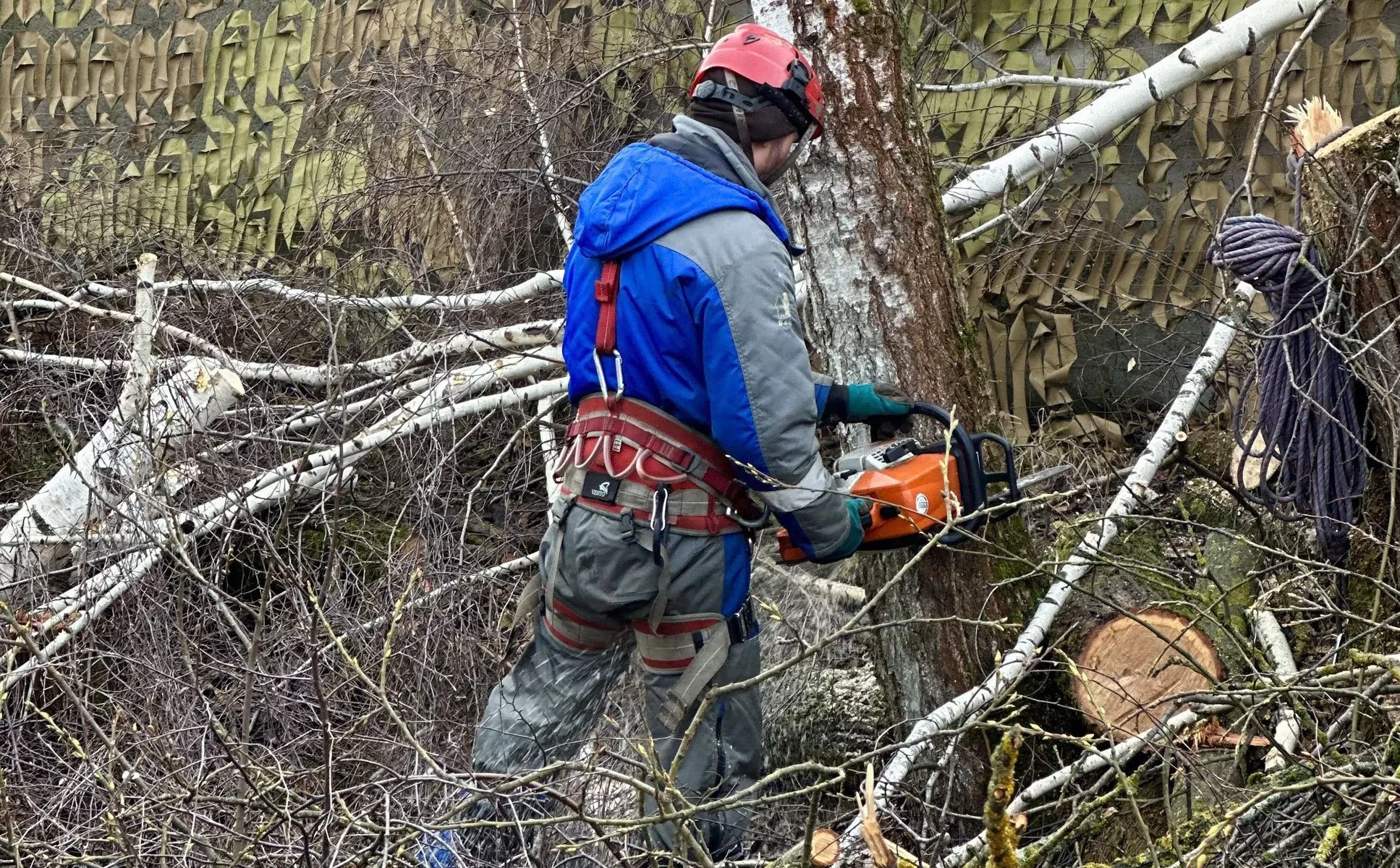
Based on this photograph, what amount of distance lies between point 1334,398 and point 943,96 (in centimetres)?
341

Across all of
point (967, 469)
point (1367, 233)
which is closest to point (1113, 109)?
point (1367, 233)

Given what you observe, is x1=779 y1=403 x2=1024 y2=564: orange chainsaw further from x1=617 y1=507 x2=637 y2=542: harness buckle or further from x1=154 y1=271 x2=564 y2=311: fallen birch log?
x1=154 y1=271 x2=564 y2=311: fallen birch log

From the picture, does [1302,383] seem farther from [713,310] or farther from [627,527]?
[627,527]

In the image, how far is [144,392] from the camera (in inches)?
195

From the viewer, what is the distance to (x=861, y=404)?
3.57 metres

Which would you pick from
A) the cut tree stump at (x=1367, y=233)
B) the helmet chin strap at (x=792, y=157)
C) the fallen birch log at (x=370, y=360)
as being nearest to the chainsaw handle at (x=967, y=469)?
the helmet chin strap at (x=792, y=157)

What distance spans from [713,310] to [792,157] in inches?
24.0

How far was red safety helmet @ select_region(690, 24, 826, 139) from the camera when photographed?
Result: 340 cm

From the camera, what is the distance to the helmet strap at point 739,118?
11.3 ft

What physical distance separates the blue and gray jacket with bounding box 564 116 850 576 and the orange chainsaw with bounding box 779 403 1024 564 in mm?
137

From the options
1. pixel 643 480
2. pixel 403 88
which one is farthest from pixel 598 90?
pixel 643 480

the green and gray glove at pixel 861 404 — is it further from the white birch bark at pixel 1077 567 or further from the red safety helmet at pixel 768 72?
the red safety helmet at pixel 768 72

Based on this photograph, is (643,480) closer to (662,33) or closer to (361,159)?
(662,33)

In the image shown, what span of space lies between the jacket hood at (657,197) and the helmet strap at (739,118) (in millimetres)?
56
